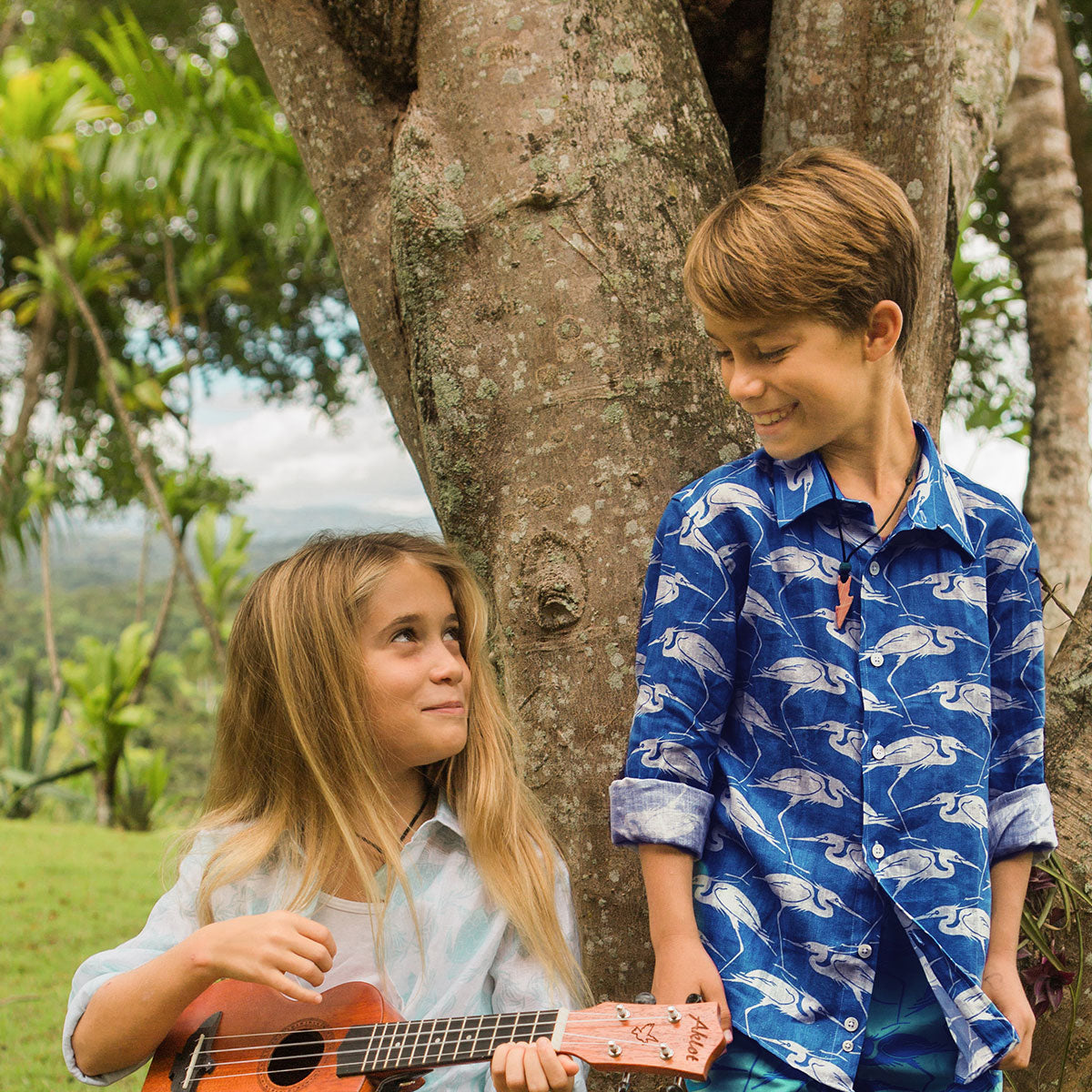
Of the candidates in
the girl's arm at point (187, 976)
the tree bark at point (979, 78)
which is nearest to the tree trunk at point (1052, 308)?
the tree bark at point (979, 78)

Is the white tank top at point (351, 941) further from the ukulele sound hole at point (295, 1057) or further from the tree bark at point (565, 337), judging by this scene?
the tree bark at point (565, 337)

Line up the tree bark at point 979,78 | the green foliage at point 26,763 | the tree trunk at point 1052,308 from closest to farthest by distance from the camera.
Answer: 1. the tree bark at point 979,78
2. the tree trunk at point 1052,308
3. the green foliage at point 26,763

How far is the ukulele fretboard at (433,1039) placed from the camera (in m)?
1.49

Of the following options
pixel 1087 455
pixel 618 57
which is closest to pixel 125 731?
pixel 1087 455

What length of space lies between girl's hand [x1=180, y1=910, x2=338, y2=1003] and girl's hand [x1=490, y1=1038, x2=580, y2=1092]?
0.27 m

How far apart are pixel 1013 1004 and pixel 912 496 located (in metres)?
0.72

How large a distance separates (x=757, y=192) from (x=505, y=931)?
1.20m

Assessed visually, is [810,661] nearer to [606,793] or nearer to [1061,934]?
[606,793]

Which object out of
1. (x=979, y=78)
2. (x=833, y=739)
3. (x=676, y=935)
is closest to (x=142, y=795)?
(x=979, y=78)

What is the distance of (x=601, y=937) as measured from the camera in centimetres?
196

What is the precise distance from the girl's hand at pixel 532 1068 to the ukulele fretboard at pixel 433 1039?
38 mm

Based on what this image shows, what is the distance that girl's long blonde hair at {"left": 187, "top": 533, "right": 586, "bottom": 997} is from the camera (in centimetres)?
177

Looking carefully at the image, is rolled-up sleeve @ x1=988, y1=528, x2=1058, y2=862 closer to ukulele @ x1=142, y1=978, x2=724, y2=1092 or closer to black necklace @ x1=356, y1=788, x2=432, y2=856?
ukulele @ x1=142, y1=978, x2=724, y2=1092

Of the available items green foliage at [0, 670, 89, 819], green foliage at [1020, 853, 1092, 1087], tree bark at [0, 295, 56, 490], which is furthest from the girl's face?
tree bark at [0, 295, 56, 490]
